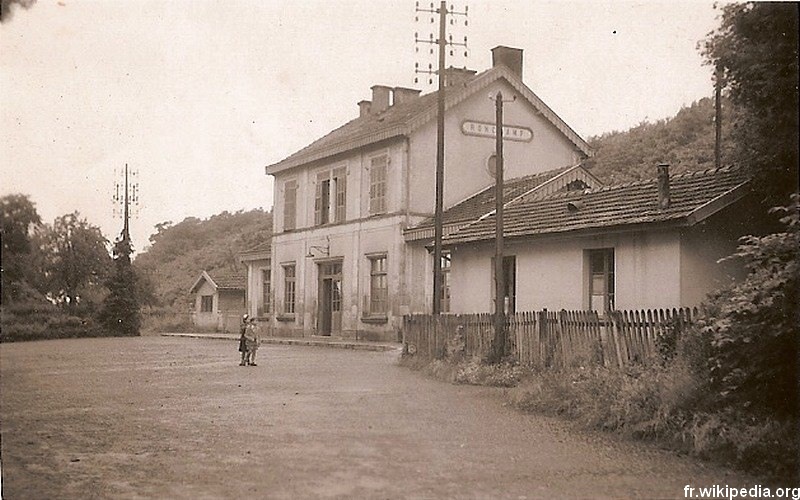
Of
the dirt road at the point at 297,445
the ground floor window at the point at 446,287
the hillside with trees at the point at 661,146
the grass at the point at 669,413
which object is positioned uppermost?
the hillside with trees at the point at 661,146

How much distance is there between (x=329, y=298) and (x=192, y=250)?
5773 mm

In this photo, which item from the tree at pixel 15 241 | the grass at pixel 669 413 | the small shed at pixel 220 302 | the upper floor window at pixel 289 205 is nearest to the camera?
the tree at pixel 15 241

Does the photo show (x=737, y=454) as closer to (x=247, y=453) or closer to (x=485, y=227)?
(x=247, y=453)

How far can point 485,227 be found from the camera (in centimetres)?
2077

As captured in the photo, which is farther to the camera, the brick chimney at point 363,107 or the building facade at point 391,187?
the brick chimney at point 363,107

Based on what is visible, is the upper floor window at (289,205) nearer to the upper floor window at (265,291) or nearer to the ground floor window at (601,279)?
the upper floor window at (265,291)

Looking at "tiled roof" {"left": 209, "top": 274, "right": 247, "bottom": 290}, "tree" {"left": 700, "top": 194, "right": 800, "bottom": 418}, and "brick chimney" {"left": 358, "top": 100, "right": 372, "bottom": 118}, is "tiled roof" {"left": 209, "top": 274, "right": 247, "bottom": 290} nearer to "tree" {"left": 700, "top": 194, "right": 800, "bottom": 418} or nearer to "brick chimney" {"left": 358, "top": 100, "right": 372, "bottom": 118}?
"brick chimney" {"left": 358, "top": 100, "right": 372, "bottom": 118}

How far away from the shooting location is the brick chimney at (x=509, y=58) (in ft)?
101

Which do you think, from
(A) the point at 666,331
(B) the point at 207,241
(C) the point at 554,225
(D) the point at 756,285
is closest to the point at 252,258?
(B) the point at 207,241

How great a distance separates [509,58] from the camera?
31.1 meters

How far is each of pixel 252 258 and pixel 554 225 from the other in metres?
22.3

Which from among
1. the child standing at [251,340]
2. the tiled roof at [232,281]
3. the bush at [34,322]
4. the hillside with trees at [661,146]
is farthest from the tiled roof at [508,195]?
the bush at [34,322]

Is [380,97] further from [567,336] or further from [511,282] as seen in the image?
[567,336]

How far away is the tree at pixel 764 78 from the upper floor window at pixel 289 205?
2339 centimetres
